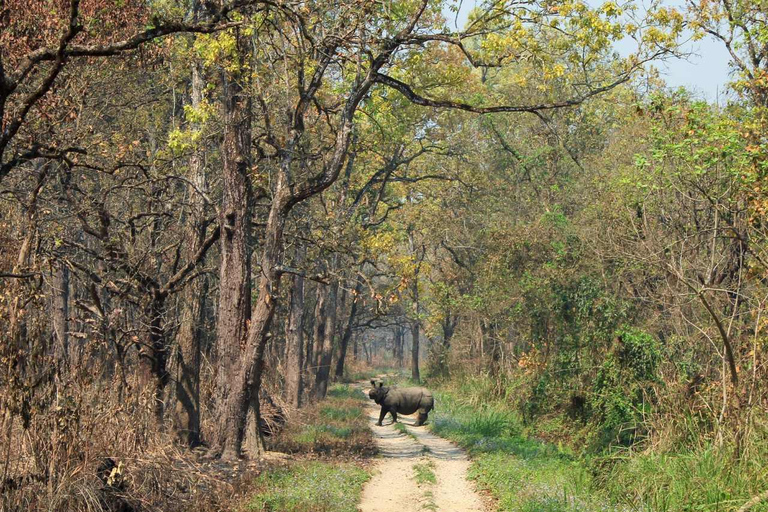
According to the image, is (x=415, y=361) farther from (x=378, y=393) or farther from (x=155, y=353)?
(x=155, y=353)

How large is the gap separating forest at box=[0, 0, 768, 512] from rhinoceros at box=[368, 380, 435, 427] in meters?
0.80

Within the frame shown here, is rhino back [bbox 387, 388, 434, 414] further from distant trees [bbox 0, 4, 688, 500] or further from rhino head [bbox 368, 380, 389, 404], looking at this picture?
distant trees [bbox 0, 4, 688, 500]

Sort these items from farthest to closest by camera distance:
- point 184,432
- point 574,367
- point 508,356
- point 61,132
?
1. point 508,356
2. point 574,367
3. point 184,432
4. point 61,132

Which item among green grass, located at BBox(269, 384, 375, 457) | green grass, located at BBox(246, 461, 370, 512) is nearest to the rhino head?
green grass, located at BBox(269, 384, 375, 457)

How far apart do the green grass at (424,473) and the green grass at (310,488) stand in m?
1.01

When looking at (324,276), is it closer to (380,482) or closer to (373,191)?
(380,482)

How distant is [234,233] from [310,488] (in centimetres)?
550

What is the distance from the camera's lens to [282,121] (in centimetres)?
1908

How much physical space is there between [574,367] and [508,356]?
24.9 ft

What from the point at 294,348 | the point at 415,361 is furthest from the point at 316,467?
the point at 415,361

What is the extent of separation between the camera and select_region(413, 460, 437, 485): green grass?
14359mm

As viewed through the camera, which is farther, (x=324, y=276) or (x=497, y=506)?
(x=324, y=276)

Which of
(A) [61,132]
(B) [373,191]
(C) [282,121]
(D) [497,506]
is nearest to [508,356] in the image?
(B) [373,191]

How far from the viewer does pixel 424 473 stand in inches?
590
